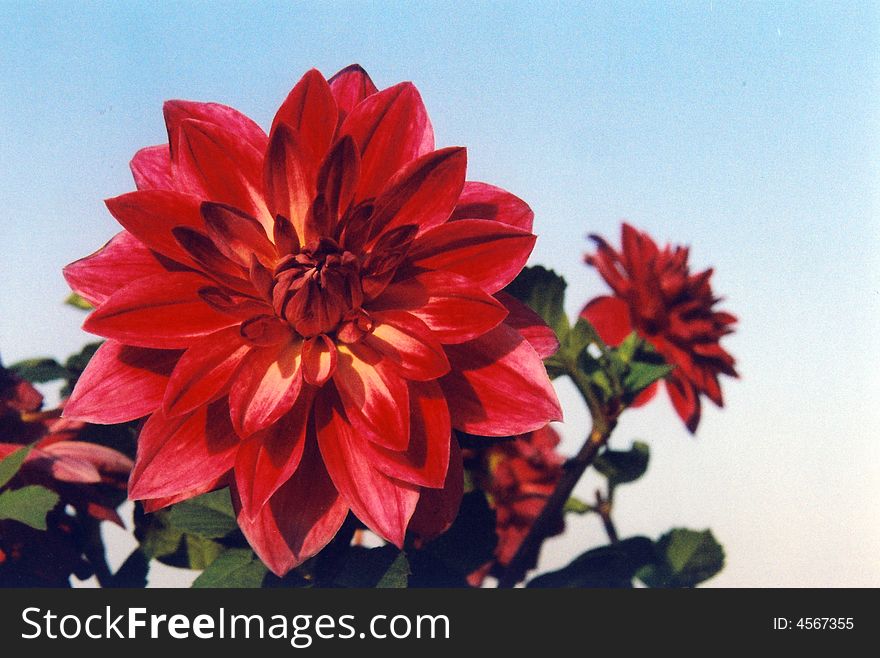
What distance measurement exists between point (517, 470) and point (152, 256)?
963mm

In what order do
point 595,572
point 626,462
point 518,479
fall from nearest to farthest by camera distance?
point 595,572, point 626,462, point 518,479

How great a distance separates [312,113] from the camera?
761 mm

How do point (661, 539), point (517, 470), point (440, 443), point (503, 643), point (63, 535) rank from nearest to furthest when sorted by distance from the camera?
point (440, 443) → point (503, 643) → point (63, 535) → point (661, 539) → point (517, 470)

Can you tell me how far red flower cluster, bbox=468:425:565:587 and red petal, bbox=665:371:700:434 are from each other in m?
0.24

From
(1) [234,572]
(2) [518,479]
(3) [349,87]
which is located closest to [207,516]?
(1) [234,572]

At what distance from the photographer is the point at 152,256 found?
78 centimetres

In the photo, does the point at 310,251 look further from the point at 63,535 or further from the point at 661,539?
the point at 661,539

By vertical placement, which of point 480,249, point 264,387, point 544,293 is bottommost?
point 264,387

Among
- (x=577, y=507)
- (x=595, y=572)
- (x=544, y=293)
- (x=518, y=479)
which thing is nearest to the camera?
(x=544, y=293)

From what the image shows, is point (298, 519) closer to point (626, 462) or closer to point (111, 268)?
point (111, 268)

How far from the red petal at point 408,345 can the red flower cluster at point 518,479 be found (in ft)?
2.09

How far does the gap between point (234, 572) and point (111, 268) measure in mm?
363

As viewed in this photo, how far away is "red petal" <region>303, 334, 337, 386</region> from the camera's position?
0.73 m

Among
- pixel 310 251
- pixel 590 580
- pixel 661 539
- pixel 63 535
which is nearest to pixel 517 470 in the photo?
pixel 661 539
